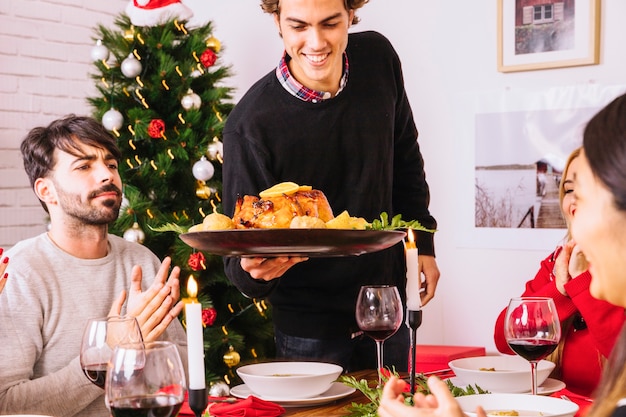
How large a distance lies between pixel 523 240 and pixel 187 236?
7.03ft

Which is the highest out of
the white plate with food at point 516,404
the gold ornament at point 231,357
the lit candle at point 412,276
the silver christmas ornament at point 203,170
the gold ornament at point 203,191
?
the silver christmas ornament at point 203,170

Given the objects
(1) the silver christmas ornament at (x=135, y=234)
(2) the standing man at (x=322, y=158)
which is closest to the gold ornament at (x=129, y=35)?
(1) the silver christmas ornament at (x=135, y=234)

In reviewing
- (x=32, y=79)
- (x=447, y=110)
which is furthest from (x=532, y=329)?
(x=32, y=79)

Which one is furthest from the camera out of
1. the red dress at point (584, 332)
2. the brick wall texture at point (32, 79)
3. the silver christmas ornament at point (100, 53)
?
the brick wall texture at point (32, 79)

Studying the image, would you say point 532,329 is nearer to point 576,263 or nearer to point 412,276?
point 412,276

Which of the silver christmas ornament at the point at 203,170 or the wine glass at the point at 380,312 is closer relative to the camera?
the wine glass at the point at 380,312

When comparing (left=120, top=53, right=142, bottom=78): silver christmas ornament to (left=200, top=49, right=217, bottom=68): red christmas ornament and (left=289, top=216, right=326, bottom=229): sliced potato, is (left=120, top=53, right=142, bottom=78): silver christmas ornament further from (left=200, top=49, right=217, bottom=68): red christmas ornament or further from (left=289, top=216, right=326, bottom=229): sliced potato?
(left=289, top=216, right=326, bottom=229): sliced potato

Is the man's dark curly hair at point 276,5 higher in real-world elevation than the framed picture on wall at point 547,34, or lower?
lower

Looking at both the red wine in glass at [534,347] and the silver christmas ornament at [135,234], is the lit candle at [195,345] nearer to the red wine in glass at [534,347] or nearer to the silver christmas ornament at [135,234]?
the red wine in glass at [534,347]

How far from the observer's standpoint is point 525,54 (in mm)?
3512

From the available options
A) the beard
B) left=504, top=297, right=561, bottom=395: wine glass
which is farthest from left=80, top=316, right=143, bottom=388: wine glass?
the beard

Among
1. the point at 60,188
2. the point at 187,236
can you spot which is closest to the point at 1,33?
the point at 60,188

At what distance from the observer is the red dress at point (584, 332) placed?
7.08ft

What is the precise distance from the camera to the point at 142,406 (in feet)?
3.99
